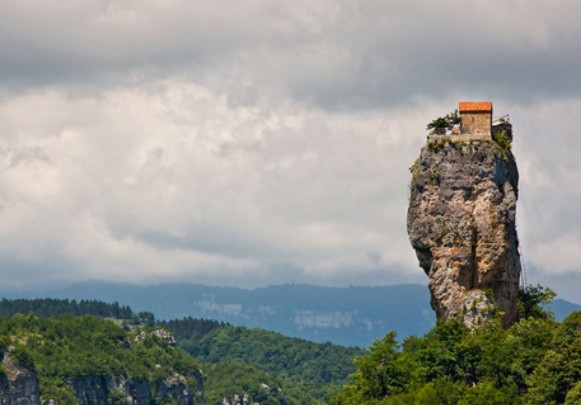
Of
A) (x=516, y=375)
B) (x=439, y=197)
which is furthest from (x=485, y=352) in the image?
(x=439, y=197)

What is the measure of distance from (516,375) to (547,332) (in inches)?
122

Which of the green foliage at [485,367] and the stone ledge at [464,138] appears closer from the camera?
the green foliage at [485,367]

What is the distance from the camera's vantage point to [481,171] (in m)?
106

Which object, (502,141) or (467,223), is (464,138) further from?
(467,223)

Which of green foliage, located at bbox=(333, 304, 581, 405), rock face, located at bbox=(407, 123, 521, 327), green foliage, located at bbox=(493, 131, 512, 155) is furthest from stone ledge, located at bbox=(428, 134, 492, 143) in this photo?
green foliage, located at bbox=(333, 304, 581, 405)

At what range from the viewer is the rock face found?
106 metres

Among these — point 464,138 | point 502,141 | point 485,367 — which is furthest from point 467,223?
point 485,367

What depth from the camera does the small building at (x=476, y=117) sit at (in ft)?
349

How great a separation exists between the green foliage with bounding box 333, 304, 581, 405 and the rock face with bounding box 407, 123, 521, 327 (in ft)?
5.46

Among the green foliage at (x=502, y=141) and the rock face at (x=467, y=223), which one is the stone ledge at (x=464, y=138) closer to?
the rock face at (x=467, y=223)

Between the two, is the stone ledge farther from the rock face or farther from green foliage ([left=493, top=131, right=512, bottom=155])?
green foliage ([left=493, top=131, right=512, bottom=155])

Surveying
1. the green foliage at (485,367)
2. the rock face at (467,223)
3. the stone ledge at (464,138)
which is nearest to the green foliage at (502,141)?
the rock face at (467,223)

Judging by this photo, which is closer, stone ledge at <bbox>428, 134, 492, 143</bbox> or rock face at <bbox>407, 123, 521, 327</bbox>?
rock face at <bbox>407, 123, 521, 327</bbox>

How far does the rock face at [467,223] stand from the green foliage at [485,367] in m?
1.67
